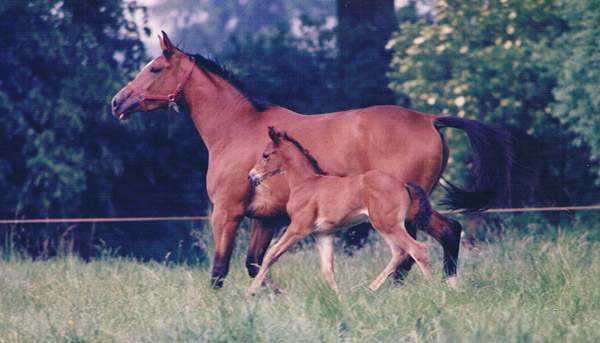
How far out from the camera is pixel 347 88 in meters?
12.1

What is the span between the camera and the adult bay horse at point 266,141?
6246 mm

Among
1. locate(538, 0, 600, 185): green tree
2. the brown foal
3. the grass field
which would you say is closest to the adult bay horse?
the brown foal

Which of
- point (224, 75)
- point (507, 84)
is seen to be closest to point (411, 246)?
point (224, 75)

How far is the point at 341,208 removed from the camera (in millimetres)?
5926

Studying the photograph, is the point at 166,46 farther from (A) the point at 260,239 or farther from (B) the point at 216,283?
(B) the point at 216,283

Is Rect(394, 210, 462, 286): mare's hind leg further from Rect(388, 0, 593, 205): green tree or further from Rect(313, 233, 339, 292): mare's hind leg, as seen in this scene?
Answer: Rect(388, 0, 593, 205): green tree

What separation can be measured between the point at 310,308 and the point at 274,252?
0.95m

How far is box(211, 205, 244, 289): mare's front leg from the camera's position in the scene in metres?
6.45

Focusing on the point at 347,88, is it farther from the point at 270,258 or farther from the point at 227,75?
the point at 270,258

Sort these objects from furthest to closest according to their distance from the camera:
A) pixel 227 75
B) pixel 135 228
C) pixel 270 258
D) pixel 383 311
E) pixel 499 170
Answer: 1. pixel 135 228
2. pixel 227 75
3. pixel 499 170
4. pixel 270 258
5. pixel 383 311

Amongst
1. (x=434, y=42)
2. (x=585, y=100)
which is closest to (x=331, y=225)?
(x=585, y=100)

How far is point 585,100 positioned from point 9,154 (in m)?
7.29

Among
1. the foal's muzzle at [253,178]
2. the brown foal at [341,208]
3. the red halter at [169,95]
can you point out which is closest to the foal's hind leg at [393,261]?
the brown foal at [341,208]

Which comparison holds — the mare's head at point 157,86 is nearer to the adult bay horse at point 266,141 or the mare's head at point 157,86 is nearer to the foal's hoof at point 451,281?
the adult bay horse at point 266,141
